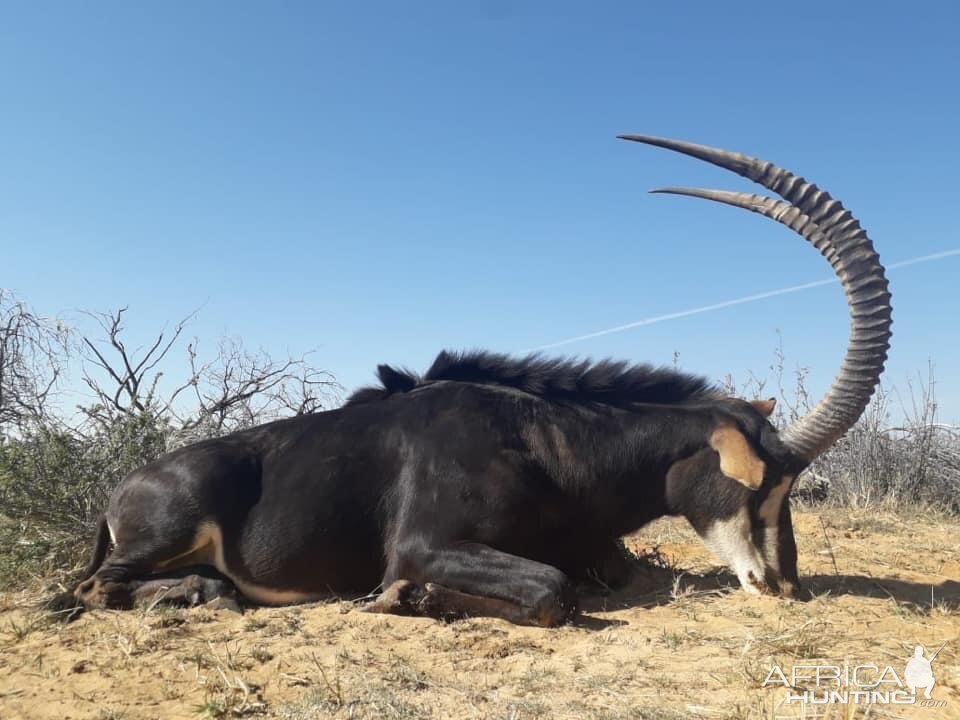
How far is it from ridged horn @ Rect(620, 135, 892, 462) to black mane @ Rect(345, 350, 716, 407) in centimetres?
90

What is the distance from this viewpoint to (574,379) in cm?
544

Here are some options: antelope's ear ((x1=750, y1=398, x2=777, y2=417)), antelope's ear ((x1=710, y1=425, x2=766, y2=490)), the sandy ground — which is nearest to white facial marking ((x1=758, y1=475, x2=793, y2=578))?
antelope's ear ((x1=710, y1=425, x2=766, y2=490))

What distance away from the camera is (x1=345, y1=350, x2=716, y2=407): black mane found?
5441 millimetres

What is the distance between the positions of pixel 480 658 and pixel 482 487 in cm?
129

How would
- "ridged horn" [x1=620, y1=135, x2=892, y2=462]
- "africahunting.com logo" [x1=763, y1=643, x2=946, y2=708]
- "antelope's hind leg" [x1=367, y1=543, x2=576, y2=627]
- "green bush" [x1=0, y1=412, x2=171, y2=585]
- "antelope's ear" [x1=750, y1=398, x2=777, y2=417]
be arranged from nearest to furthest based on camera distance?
"africahunting.com logo" [x1=763, y1=643, x2=946, y2=708] < "antelope's hind leg" [x1=367, y1=543, x2=576, y2=627] < "ridged horn" [x1=620, y1=135, x2=892, y2=462] < "antelope's ear" [x1=750, y1=398, x2=777, y2=417] < "green bush" [x1=0, y1=412, x2=171, y2=585]

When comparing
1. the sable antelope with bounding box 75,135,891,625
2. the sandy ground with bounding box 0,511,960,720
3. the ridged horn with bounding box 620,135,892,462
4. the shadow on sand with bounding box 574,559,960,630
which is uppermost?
the ridged horn with bounding box 620,135,892,462

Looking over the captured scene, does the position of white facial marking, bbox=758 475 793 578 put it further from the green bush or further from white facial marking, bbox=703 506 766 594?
the green bush

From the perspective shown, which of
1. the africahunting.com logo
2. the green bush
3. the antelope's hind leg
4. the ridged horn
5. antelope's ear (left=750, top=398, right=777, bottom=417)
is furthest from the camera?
the green bush

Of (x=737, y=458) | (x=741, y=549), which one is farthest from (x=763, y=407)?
(x=741, y=549)

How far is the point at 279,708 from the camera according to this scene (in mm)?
2953

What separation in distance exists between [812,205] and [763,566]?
219cm

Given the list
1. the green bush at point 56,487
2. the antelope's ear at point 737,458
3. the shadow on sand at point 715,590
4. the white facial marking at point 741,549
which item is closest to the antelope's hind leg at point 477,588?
the shadow on sand at point 715,590

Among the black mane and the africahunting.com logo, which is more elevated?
the black mane

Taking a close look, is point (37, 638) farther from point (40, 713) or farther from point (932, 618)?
point (932, 618)
